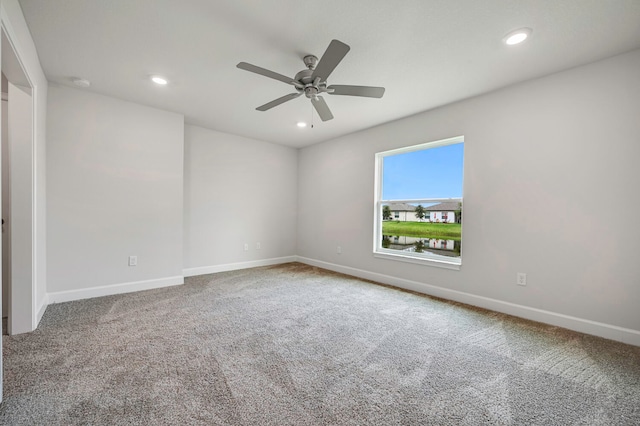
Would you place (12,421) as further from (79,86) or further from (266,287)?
(79,86)

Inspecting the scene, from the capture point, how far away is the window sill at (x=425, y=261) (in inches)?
134

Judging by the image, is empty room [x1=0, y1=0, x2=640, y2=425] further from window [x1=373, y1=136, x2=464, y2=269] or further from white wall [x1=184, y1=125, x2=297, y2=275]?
white wall [x1=184, y1=125, x2=297, y2=275]

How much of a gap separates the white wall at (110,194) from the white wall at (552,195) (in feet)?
11.2

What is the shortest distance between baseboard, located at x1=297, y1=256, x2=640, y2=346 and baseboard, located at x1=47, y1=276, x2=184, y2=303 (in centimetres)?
291

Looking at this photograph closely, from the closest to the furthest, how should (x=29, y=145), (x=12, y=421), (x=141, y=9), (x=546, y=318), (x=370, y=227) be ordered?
(x=12, y=421), (x=141, y=9), (x=29, y=145), (x=546, y=318), (x=370, y=227)

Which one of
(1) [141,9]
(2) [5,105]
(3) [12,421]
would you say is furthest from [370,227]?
(2) [5,105]

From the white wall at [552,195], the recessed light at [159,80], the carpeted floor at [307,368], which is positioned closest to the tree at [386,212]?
the white wall at [552,195]

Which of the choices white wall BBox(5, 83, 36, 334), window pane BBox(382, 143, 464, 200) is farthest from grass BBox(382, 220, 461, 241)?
white wall BBox(5, 83, 36, 334)

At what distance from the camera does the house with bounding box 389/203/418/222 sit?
13.2 ft

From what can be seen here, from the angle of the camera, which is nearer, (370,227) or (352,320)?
(352,320)

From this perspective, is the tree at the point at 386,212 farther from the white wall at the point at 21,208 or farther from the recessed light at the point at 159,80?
the white wall at the point at 21,208

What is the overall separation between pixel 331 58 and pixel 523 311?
306 centimetres

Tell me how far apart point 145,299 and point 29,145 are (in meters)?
1.89

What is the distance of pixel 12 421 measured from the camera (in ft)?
4.60
